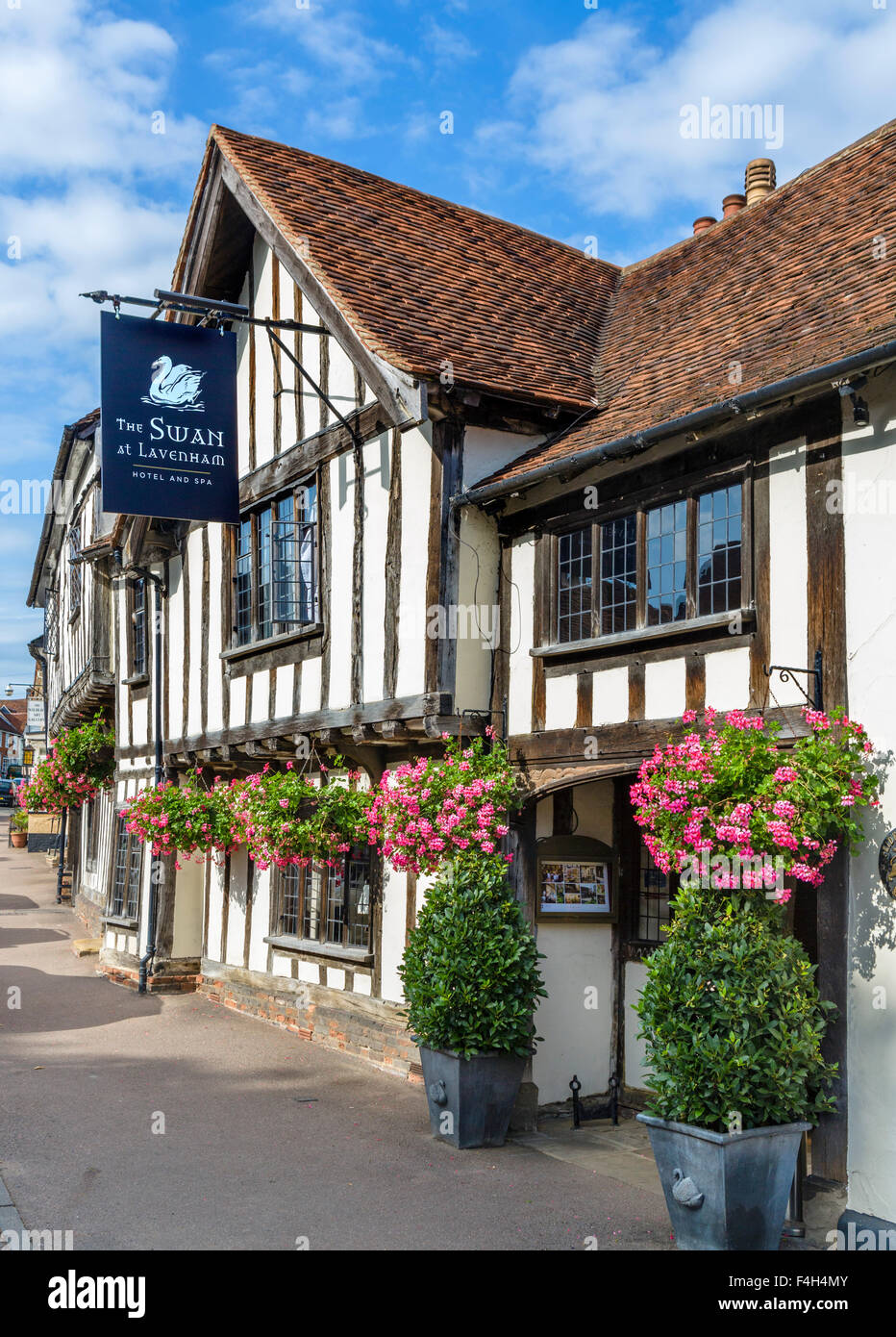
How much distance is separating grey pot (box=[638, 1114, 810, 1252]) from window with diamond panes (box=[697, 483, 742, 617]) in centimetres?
308

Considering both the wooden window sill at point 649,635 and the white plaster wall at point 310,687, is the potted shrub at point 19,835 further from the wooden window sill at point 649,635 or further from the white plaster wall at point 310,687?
the wooden window sill at point 649,635

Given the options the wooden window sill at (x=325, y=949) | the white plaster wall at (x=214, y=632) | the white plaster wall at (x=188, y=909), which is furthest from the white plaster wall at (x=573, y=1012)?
the white plaster wall at (x=188, y=909)

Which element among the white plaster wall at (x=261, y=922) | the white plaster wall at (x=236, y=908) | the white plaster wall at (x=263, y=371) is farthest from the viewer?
the white plaster wall at (x=236, y=908)

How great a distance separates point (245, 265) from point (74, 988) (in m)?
8.91

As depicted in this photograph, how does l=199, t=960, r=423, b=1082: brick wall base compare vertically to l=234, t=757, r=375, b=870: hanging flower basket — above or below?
below

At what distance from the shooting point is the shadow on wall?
6047mm

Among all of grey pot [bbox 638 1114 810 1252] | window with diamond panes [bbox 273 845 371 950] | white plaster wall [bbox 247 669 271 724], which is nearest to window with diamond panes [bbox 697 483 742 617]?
grey pot [bbox 638 1114 810 1252]

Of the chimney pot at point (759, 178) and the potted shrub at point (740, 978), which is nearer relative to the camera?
the potted shrub at point (740, 978)

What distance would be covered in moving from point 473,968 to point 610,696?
2.12 metres

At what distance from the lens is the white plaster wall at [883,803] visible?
596cm

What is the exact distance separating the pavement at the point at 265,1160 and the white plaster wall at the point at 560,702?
300 cm

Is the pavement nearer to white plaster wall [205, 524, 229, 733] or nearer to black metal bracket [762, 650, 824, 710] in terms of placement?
black metal bracket [762, 650, 824, 710]

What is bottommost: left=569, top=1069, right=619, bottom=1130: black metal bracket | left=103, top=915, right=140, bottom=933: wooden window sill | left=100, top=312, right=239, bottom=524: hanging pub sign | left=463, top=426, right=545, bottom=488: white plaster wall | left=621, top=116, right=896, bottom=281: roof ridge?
left=569, top=1069, right=619, bottom=1130: black metal bracket
